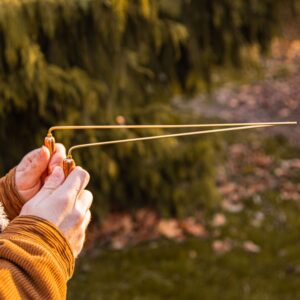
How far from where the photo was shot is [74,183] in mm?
1344

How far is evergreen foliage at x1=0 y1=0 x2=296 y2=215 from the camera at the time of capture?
141 inches

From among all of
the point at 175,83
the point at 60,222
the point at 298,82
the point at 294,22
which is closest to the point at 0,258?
the point at 60,222

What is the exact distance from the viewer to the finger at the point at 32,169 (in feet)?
5.20

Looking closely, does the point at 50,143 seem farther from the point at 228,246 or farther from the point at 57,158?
the point at 228,246

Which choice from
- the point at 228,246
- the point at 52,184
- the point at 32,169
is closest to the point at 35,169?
the point at 32,169

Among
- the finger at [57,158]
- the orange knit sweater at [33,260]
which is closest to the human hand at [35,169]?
the finger at [57,158]

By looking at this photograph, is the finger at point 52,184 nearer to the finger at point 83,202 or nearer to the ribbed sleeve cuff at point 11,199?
the finger at point 83,202

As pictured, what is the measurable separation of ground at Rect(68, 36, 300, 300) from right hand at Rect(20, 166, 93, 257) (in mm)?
2621

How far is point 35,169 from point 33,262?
1.50 feet

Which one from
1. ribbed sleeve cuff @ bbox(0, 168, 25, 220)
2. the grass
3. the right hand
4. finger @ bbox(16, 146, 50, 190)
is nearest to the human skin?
the right hand

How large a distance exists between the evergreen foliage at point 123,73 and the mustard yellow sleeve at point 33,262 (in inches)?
90.9

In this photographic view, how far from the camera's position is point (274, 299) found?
150 inches

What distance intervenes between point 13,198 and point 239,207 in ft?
12.4

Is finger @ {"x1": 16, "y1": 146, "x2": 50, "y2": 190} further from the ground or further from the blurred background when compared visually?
the ground
